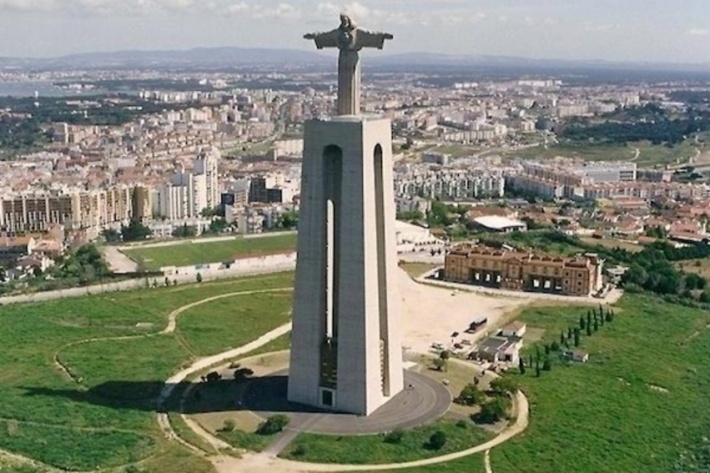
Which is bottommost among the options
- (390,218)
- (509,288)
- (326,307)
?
(509,288)

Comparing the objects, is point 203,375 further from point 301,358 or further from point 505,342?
point 505,342

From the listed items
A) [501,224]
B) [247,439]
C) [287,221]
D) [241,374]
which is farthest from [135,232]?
[247,439]

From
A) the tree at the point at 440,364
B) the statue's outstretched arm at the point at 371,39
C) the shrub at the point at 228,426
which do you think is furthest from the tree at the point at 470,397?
the statue's outstretched arm at the point at 371,39

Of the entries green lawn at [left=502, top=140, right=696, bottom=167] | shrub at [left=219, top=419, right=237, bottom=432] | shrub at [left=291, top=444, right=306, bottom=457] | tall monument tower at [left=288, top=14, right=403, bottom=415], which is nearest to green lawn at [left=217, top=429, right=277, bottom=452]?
shrub at [left=219, top=419, right=237, bottom=432]

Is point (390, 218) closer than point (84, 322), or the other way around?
point (390, 218)

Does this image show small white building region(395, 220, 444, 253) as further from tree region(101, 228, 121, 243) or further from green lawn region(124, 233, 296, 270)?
tree region(101, 228, 121, 243)

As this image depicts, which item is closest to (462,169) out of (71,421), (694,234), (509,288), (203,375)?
(694,234)
